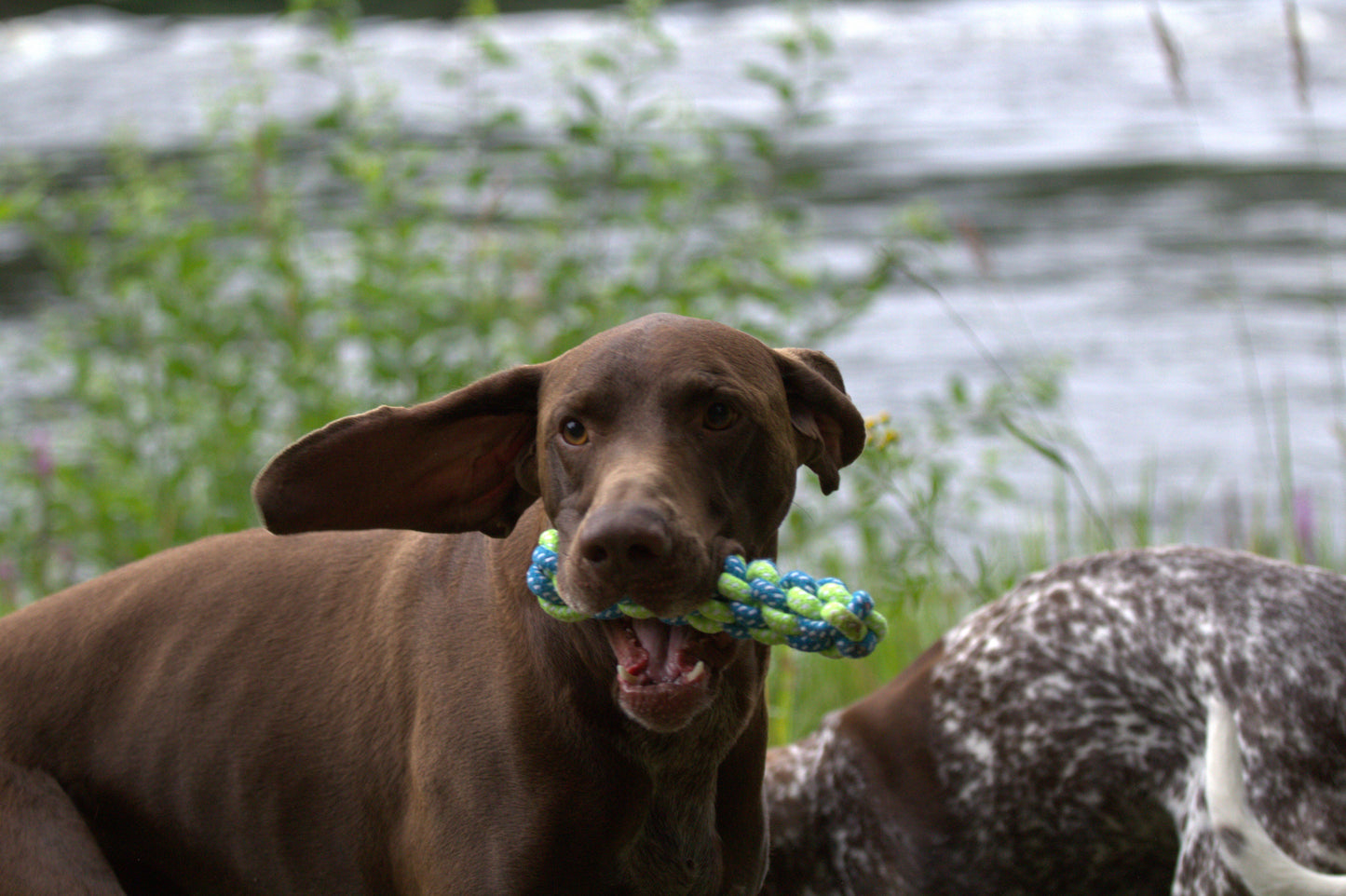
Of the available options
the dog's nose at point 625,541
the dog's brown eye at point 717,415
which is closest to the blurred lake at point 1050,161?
the dog's brown eye at point 717,415

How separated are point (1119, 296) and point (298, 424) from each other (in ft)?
22.7

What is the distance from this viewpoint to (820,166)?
45.9 feet

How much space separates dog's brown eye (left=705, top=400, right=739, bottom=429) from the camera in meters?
2.71

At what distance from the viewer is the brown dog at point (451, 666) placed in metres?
2.71

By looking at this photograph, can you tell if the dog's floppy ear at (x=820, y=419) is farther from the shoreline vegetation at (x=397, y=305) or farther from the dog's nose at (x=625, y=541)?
the shoreline vegetation at (x=397, y=305)

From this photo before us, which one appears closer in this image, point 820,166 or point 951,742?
point 951,742

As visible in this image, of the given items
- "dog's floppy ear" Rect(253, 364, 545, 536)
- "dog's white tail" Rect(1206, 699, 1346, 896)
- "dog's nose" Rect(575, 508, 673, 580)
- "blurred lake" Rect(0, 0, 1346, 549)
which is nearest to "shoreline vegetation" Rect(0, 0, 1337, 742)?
"blurred lake" Rect(0, 0, 1346, 549)

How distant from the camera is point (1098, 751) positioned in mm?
3498

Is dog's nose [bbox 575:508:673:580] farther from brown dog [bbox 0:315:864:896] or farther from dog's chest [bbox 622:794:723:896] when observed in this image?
dog's chest [bbox 622:794:723:896]

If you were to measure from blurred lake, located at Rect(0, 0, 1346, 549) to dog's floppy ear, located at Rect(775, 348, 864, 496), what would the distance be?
2019mm

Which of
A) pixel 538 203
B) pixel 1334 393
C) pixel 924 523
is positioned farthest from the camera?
pixel 538 203

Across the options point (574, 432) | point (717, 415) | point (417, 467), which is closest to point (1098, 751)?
point (717, 415)

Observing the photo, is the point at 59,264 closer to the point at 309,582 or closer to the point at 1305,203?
the point at 309,582

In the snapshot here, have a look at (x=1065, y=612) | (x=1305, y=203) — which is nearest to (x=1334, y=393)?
(x=1305, y=203)
